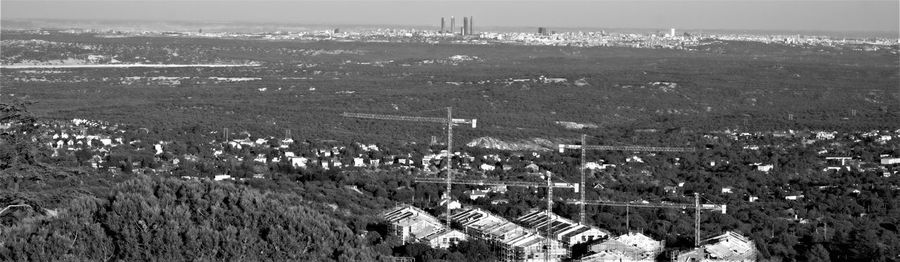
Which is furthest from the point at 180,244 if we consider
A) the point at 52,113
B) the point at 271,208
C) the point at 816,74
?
the point at 816,74

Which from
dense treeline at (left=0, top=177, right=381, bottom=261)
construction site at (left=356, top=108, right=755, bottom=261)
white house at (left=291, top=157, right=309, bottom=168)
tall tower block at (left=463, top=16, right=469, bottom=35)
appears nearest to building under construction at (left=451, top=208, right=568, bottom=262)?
construction site at (left=356, top=108, right=755, bottom=261)

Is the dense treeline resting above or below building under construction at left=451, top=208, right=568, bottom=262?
above

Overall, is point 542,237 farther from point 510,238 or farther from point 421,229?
point 421,229

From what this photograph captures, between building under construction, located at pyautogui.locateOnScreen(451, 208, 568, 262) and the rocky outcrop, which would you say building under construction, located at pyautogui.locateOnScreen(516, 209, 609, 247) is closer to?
building under construction, located at pyautogui.locateOnScreen(451, 208, 568, 262)

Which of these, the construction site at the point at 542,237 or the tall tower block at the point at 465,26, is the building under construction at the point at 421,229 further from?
the tall tower block at the point at 465,26

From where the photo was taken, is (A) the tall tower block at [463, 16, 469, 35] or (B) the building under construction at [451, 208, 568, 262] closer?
(B) the building under construction at [451, 208, 568, 262]

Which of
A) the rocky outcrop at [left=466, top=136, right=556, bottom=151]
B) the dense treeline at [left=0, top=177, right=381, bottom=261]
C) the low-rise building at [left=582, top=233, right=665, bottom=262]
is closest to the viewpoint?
the dense treeline at [left=0, top=177, right=381, bottom=261]

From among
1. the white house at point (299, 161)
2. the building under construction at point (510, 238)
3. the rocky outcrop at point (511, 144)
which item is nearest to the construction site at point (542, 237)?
the building under construction at point (510, 238)

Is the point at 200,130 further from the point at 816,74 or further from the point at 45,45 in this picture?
the point at 45,45
